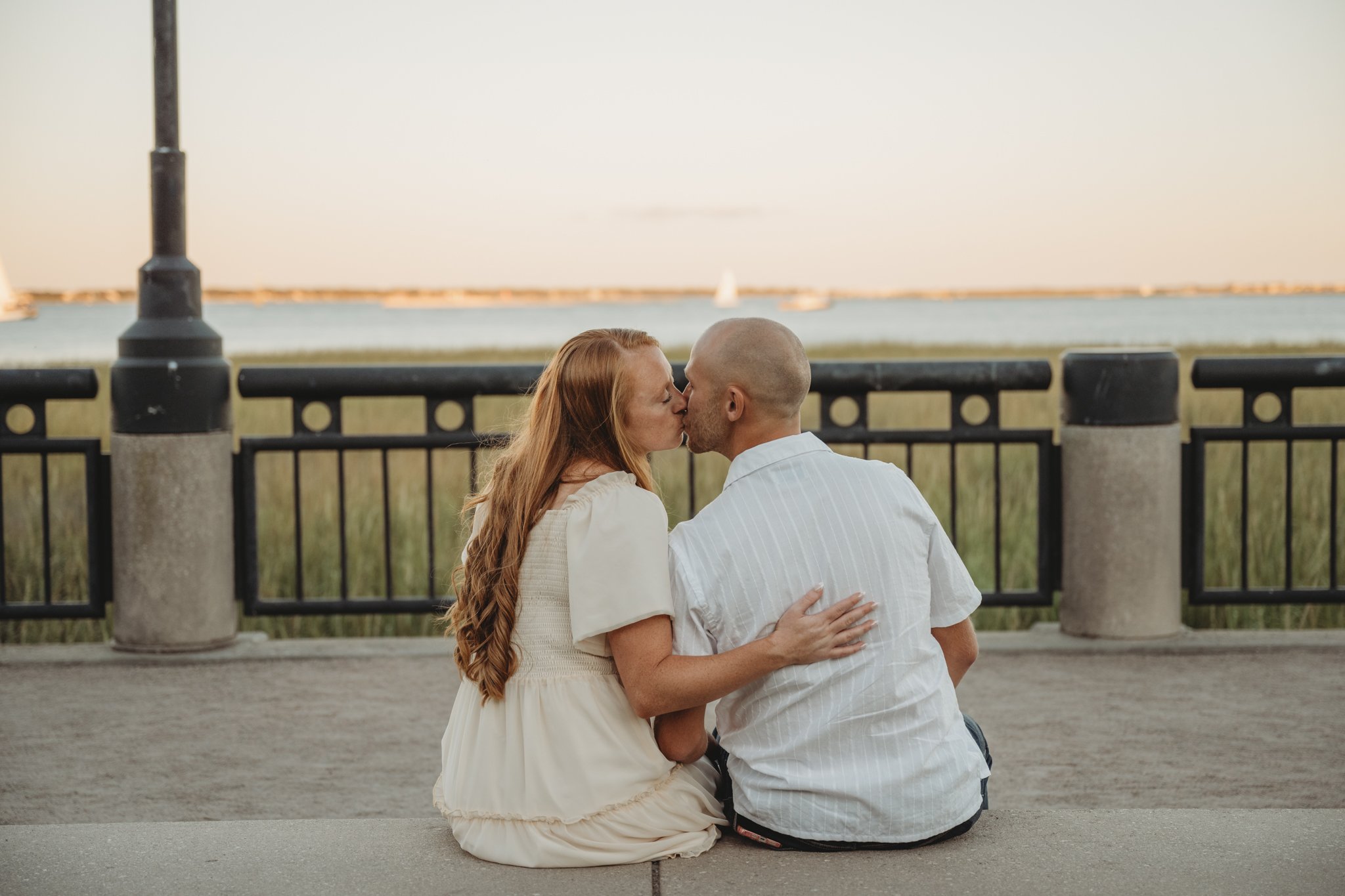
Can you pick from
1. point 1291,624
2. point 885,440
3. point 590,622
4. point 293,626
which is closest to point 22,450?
point 293,626

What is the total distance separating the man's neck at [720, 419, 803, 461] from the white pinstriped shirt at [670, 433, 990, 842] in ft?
0.10

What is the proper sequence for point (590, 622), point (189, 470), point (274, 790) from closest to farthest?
1. point (590, 622)
2. point (274, 790)
3. point (189, 470)

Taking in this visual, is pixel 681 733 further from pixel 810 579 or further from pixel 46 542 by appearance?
pixel 46 542

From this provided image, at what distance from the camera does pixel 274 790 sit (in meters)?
4.47

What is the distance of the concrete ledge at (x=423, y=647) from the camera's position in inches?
247

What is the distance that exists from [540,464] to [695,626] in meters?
0.48

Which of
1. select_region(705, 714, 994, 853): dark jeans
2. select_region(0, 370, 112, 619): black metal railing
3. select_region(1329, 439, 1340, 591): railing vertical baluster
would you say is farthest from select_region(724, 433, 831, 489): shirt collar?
select_region(1329, 439, 1340, 591): railing vertical baluster

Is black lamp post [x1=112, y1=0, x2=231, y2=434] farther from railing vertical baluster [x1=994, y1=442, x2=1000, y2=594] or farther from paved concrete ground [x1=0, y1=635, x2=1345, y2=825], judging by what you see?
railing vertical baluster [x1=994, y1=442, x2=1000, y2=594]

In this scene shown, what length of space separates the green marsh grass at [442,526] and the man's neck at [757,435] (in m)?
0.68

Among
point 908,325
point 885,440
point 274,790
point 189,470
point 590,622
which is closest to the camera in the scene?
point 590,622

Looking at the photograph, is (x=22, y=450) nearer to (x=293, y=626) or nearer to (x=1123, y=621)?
(x=293, y=626)

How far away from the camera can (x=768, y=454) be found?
9.31 feet

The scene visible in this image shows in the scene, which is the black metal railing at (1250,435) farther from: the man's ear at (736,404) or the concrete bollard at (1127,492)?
the man's ear at (736,404)

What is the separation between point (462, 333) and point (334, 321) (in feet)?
69.3
